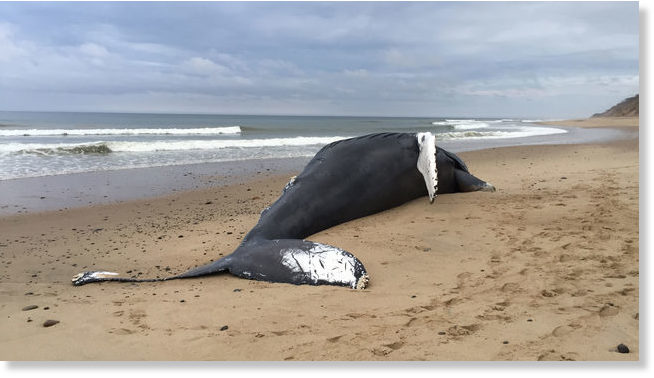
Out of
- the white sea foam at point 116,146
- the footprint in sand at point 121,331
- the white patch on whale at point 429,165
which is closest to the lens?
the footprint in sand at point 121,331

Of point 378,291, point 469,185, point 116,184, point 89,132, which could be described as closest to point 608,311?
point 378,291

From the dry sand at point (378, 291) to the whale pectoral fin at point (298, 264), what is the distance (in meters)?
0.15

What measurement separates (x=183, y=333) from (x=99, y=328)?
680 millimetres

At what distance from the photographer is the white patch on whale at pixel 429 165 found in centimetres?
770

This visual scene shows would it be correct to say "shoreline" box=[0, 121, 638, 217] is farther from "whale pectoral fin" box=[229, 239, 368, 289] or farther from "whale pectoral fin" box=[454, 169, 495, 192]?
"whale pectoral fin" box=[454, 169, 495, 192]

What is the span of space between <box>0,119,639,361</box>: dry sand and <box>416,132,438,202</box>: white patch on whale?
26cm

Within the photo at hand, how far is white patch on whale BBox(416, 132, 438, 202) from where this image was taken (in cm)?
770

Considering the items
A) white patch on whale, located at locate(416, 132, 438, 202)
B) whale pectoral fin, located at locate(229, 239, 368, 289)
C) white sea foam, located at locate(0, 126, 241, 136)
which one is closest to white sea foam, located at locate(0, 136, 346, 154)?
white sea foam, located at locate(0, 126, 241, 136)

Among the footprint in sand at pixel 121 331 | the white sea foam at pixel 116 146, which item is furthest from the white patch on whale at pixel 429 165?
the white sea foam at pixel 116 146

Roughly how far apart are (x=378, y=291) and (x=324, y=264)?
64 cm

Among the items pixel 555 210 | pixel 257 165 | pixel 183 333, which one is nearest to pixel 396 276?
pixel 183 333

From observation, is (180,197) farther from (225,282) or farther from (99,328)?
(99,328)

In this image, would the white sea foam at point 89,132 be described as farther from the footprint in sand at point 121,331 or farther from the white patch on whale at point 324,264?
the footprint in sand at point 121,331

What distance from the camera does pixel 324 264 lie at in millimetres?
4785
